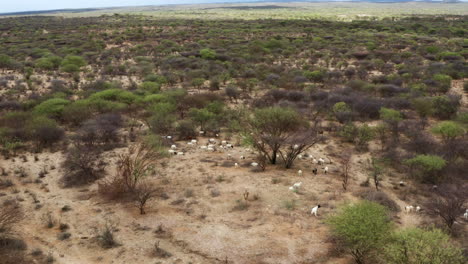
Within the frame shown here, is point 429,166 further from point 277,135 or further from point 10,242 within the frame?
point 10,242

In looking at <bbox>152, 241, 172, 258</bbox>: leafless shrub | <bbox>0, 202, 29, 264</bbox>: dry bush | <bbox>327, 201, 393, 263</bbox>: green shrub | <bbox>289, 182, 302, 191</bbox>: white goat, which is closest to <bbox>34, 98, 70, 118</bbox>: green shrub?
<bbox>0, 202, 29, 264</bbox>: dry bush

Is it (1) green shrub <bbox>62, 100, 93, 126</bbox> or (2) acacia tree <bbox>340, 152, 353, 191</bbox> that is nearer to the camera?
(2) acacia tree <bbox>340, 152, 353, 191</bbox>

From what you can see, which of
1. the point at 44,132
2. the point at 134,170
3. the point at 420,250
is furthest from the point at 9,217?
the point at 420,250

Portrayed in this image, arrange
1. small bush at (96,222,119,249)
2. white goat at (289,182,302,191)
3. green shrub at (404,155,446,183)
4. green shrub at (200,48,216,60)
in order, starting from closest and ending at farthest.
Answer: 1. small bush at (96,222,119,249)
2. white goat at (289,182,302,191)
3. green shrub at (404,155,446,183)
4. green shrub at (200,48,216,60)

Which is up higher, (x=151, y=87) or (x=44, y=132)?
(x=151, y=87)

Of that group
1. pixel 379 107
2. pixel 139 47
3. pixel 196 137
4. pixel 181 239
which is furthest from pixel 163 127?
pixel 139 47

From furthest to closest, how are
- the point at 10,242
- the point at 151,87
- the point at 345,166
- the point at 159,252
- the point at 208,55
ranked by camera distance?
the point at 208,55 → the point at 151,87 → the point at 345,166 → the point at 10,242 → the point at 159,252

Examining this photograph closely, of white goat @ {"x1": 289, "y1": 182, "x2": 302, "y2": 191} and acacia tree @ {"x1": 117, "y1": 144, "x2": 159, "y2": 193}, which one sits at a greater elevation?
acacia tree @ {"x1": 117, "y1": 144, "x2": 159, "y2": 193}

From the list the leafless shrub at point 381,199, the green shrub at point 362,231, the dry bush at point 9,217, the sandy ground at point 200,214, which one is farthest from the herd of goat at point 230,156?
the dry bush at point 9,217

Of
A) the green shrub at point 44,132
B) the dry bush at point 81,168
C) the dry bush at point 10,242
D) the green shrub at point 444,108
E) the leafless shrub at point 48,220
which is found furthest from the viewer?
the green shrub at point 444,108

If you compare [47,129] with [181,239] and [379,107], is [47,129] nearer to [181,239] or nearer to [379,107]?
[181,239]

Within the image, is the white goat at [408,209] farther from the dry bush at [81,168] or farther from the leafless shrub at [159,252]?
the dry bush at [81,168]

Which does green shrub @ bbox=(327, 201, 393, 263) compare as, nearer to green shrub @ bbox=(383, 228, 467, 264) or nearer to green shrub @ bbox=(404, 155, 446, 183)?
green shrub @ bbox=(383, 228, 467, 264)

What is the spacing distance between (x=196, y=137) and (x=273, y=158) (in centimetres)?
511
